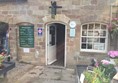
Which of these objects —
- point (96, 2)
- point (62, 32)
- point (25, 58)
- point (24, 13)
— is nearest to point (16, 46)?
point (25, 58)

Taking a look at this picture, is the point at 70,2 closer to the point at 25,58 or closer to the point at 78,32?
the point at 78,32

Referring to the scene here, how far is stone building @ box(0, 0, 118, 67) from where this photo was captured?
29.0ft

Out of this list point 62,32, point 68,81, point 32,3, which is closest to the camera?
point 68,81

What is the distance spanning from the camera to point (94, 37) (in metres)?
9.11

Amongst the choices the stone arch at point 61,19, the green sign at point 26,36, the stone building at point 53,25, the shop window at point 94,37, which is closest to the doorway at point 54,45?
the stone building at point 53,25

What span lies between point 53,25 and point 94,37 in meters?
2.37

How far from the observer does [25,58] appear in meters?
9.81

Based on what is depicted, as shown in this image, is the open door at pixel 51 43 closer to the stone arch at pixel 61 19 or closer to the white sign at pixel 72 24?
the stone arch at pixel 61 19

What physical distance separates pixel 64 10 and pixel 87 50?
2.29 metres

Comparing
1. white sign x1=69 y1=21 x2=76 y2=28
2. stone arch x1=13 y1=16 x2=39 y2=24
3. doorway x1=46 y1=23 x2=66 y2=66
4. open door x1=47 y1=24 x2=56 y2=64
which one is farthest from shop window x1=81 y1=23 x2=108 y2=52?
stone arch x1=13 y1=16 x2=39 y2=24

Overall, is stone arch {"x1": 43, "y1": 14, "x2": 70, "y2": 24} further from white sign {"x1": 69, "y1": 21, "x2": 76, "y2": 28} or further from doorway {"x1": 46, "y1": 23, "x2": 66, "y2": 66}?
doorway {"x1": 46, "y1": 23, "x2": 66, "y2": 66}

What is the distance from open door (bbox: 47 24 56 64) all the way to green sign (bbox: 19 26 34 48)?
34.8 inches

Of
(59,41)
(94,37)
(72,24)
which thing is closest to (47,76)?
(72,24)

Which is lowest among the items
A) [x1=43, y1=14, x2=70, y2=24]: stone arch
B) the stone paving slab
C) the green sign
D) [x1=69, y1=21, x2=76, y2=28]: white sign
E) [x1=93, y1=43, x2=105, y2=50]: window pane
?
the stone paving slab
